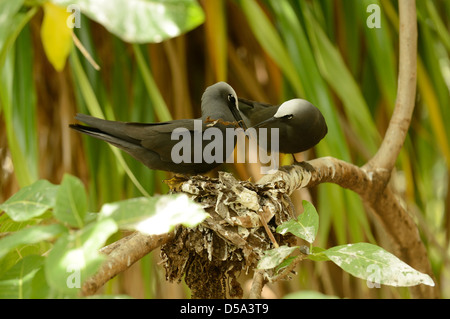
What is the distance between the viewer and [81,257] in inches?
8.7

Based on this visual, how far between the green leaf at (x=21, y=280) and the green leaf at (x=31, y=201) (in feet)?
0.12

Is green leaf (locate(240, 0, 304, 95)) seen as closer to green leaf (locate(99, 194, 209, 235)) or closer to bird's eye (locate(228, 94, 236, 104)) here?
bird's eye (locate(228, 94, 236, 104))

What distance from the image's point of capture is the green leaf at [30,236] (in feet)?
0.75

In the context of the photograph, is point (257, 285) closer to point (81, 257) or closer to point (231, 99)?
point (81, 257)

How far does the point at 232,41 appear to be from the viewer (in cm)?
155

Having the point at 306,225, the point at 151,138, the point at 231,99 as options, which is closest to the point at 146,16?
the point at 306,225

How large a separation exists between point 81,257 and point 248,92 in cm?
131

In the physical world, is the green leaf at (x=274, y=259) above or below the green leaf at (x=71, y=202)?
below

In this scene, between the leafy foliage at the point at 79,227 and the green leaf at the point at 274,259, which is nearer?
the leafy foliage at the point at 79,227

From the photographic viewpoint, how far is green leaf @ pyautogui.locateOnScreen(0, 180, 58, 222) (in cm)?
30

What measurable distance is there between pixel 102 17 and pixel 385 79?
1.05 meters

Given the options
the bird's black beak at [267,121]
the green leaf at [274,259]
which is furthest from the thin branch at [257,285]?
the bird's black beak at [267,121]

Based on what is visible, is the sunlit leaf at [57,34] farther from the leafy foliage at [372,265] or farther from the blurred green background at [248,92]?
the blurred green background at [248,92]
